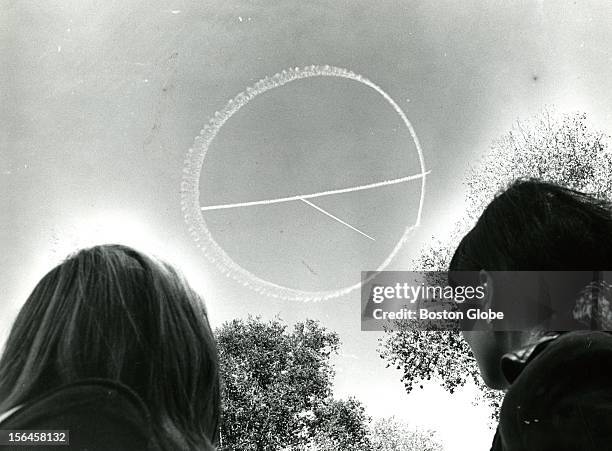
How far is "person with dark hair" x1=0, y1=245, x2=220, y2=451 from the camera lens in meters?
0.96

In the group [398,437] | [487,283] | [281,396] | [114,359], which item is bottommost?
[398,437]

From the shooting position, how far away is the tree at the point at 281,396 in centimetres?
201

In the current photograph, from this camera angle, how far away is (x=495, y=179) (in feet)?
6.34

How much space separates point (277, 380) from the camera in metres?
2.05

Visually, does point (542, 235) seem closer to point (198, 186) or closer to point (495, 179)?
point (495, 179)

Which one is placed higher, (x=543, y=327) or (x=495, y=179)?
(x=495, y=179)

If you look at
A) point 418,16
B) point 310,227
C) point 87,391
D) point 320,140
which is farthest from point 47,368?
point 418,16

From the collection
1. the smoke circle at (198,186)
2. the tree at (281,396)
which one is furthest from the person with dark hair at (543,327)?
the tree at (281,396)

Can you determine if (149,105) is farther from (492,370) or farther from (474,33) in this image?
(492,370)

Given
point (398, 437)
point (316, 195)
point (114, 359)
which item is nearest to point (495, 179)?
point (316, 195)

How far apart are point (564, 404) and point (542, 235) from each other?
46 centimetres

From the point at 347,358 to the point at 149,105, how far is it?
3.36 ft

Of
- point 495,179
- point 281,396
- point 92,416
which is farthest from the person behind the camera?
point 281,396

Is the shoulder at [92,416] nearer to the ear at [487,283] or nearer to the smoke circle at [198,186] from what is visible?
the ear at [487,283]
